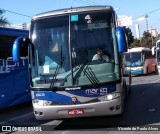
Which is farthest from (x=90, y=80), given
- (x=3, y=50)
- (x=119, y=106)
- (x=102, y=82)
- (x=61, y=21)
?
(x=3, y=50)

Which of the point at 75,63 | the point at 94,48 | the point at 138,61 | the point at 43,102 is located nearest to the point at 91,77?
the point at 75,63

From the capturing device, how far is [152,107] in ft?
40.5

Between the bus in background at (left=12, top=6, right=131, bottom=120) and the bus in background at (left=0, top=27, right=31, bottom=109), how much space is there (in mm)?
4207

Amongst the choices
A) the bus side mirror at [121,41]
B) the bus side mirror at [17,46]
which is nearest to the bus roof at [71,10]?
the bus side mirror at [17,46]

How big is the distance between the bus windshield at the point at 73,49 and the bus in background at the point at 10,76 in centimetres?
421

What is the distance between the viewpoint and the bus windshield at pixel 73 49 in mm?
9234

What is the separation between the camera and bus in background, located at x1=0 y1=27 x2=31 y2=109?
13633 millimetres

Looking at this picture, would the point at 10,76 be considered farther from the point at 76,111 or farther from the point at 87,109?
the point at 87,109

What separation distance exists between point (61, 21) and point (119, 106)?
2.63 m

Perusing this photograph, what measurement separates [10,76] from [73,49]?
521cm

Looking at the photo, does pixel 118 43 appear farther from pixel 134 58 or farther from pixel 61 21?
pixel 134 58

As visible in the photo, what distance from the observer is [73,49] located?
9.42 meters

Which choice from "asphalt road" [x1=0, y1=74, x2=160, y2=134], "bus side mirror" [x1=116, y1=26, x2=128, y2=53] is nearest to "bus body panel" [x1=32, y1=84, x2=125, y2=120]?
"asphalt road" [x1=0, y1=74, x2=160, y2=134]

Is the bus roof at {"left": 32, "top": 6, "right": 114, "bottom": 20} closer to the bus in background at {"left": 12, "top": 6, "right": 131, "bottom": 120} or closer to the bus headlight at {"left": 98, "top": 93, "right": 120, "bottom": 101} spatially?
the bus in background at {"left": 12, "top": 6, "right": 131, "bottom": 120}
